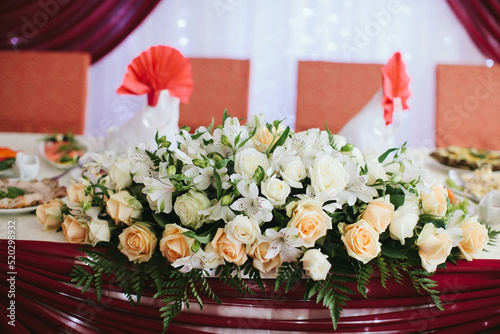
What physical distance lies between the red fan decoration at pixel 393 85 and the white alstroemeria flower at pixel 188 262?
737 millimetres

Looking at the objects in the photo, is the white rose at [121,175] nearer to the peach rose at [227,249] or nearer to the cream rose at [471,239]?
the peach rose at [227,249]

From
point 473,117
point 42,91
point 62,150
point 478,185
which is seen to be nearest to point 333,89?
point 473,117

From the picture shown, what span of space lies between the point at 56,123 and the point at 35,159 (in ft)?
2.70

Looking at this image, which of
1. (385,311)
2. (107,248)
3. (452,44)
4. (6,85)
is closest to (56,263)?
(107,248)

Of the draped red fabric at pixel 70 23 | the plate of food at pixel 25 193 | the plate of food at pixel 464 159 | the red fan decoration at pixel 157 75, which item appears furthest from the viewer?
the draped red fabric at pixel 70 23

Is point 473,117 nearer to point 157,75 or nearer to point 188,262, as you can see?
point 157,75

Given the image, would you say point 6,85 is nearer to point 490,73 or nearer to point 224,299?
point 224,299

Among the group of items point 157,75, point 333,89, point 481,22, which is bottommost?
point 157,75

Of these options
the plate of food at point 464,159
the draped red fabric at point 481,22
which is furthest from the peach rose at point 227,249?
the draped red fabric at point 481,22

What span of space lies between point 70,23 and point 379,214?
2717 millimetres

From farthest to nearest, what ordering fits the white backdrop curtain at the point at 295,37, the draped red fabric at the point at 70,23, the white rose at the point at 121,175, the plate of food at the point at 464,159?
the white backdrop curtain at the point at 295,37
the draped red fabric at the point at 70,23
the plate of food at the point at 464,159
the white rose at the point at 121,175

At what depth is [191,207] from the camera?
0.60 metres

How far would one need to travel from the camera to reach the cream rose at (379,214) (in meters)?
0.61

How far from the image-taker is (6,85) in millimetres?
1886
